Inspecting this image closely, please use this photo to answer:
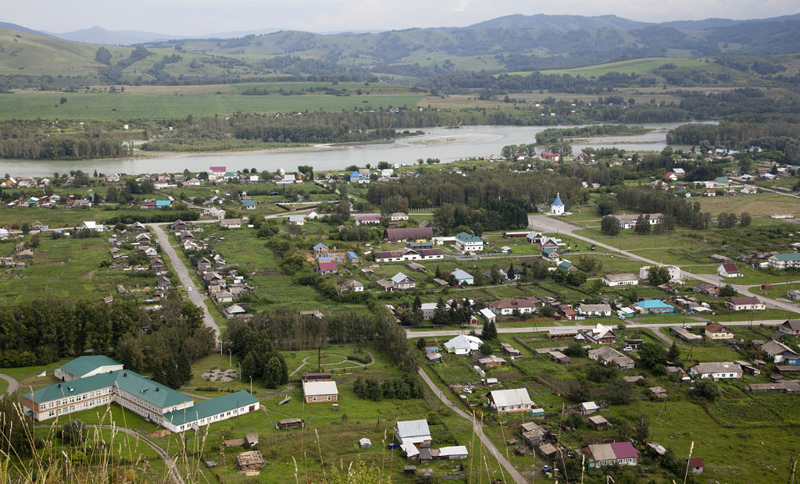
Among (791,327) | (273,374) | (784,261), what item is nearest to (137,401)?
(273,374)

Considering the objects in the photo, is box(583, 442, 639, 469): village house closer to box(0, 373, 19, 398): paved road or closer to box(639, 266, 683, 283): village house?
box(0, 373, 19, 398): paved road

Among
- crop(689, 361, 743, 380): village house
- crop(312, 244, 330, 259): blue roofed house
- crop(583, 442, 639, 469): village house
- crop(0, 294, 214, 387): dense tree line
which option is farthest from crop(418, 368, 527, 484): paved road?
crop(312, 244, 330, 259): blue roofed house

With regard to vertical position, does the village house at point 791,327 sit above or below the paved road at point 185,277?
below

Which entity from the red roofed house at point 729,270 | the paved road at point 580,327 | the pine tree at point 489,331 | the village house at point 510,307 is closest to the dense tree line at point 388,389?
the pine tree at point 489,331

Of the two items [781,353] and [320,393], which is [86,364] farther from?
[781,353]

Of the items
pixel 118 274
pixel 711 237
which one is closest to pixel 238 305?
pixel 118 274

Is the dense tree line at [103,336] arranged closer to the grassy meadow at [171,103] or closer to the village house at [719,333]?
the village house at [719,333]

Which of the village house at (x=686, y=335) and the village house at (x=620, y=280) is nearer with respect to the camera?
the village house at (x=686, y=335)

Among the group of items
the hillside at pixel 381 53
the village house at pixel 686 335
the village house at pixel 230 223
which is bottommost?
the village house at pixel 686 335
